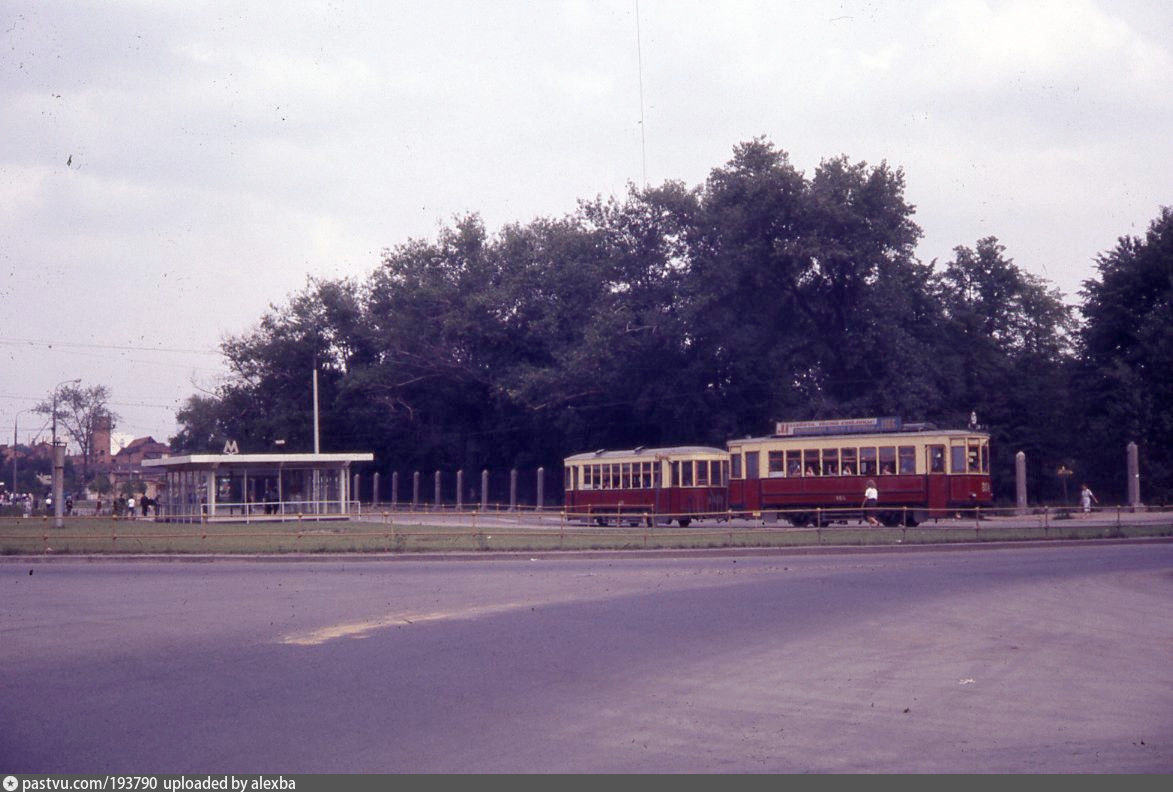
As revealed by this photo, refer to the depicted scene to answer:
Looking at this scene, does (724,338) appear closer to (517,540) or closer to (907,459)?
(907,459)

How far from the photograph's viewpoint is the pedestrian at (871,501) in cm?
3931

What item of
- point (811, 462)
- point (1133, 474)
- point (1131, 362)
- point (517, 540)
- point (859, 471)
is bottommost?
point (517, 540)

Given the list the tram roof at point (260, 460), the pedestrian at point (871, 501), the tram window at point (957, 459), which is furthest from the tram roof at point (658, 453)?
the tram roof at point (260, 460)

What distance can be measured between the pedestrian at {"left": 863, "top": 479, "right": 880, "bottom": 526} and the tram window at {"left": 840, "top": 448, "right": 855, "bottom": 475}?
93 centimetres

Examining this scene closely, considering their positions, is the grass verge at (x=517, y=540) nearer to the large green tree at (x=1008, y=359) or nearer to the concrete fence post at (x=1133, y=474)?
the concrete fence post at (x=1133, y=474)

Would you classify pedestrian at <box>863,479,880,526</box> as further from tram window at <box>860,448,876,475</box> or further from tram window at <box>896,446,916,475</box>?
tram window at <box>896,446,916,475</box>

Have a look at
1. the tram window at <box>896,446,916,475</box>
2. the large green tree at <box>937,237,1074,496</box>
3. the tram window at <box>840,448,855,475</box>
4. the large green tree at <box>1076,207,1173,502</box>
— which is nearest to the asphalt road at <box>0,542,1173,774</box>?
the tram window at <box>896,446,916,475</box>

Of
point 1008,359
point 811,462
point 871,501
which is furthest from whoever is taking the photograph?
point 1008,359

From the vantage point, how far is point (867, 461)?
138 feet

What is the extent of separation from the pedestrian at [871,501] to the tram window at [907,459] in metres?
1.23

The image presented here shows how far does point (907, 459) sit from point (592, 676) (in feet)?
104

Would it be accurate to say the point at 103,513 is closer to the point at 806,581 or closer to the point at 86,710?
the point at 806,581

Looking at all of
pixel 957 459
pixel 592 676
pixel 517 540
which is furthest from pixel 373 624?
pixel 957 459

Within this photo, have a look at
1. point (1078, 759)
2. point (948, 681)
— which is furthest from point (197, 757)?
point (948, 681)
